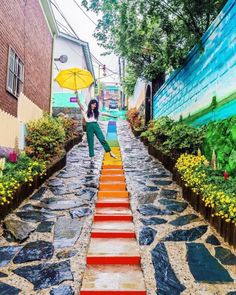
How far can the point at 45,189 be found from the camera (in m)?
6.87

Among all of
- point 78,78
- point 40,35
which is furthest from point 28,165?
point 40,35

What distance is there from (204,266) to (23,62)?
9.46 m

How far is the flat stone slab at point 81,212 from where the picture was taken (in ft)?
17.4

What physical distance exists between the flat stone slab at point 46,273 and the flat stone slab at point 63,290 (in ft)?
0.32

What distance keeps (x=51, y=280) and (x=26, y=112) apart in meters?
6.07

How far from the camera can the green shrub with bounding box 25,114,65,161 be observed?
8250 millimetres

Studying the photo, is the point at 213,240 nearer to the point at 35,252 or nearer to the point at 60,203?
the point at 35,252

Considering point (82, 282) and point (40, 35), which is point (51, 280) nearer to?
point (82, 282)

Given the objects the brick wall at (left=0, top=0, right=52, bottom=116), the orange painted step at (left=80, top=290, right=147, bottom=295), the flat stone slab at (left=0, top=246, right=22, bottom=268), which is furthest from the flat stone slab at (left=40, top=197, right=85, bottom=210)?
the brick wall at (left=0, top=0, right=52, bottom=116)

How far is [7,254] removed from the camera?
400cm

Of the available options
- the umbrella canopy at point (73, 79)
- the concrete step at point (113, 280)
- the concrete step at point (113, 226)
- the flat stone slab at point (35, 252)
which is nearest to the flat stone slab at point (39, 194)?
the concrete step at point (113, 226)

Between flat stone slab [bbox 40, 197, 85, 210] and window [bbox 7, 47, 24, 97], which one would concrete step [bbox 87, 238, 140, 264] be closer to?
flat stone slab [bbox 40, 197, 85, 210]

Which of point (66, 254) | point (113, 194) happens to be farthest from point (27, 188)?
point (66, 254)

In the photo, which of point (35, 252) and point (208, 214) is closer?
point (35, 252)
